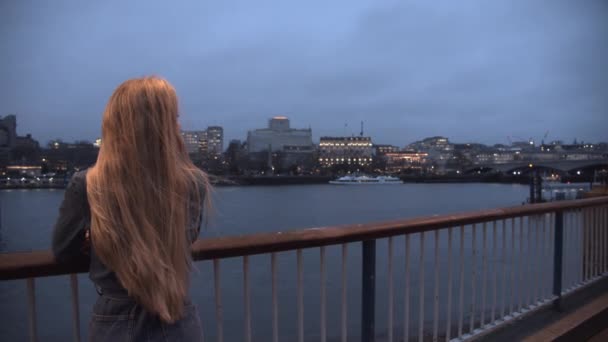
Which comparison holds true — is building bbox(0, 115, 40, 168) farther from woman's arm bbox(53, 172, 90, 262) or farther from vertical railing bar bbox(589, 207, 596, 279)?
vertical railing bar bbox(589, 207, 596, 279)

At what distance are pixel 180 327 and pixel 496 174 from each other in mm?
88229

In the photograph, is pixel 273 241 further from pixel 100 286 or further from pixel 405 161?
pixel 405 161

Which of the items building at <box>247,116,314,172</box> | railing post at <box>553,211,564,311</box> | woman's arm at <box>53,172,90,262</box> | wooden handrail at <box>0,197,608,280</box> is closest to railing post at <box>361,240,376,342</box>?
wooden handrail at <box>0,197,608,280</box>

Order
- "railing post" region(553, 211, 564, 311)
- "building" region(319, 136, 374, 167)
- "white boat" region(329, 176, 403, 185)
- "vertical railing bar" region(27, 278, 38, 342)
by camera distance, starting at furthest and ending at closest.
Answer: "building" region(319, 136, 374, 167) < "white boat" region(329, 176, 403, 185) < "railing post" region(553, 211, 564, 311) < "vertical railing bar" region(27, 278, 38, 342)

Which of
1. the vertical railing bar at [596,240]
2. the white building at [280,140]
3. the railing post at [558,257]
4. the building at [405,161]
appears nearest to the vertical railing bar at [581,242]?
the vertical railing bar at [596,240]

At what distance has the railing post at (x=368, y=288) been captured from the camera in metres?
2.10

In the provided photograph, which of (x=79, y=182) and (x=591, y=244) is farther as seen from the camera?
(x=591, y=244)

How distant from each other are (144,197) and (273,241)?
67 cm

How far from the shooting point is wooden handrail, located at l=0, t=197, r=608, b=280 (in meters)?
1.28

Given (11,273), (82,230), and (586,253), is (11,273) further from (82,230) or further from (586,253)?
(586,253)

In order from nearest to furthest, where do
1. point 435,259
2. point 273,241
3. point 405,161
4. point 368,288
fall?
point 273,241 < point 368,288 < point 435,259 < point 405,161

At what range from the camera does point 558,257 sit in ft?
11.8

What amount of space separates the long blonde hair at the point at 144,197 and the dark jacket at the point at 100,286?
3cm

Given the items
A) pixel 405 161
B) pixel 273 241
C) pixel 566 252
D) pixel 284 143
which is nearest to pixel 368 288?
pixel 273 241
